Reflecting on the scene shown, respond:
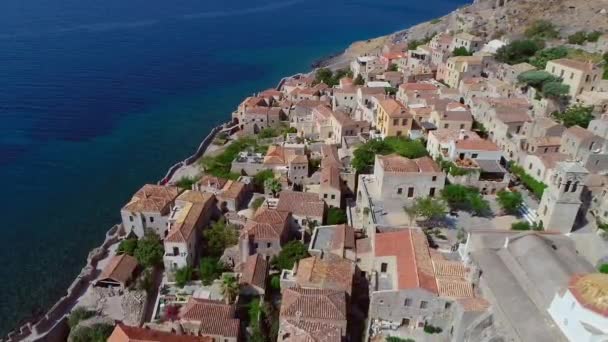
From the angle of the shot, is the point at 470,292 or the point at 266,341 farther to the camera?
the point at 266,341

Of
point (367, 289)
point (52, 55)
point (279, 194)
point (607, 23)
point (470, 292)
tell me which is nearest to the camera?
point (470, 292)

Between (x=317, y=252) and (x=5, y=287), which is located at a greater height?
(x=317, y=252)

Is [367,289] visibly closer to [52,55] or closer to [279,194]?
[279,194]

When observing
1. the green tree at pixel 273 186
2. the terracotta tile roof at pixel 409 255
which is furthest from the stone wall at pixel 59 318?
the terracotta tile roof at pixel 409 255

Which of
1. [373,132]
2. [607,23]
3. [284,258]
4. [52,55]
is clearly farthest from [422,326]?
[52,55]

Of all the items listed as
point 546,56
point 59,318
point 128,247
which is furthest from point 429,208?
point 546,56

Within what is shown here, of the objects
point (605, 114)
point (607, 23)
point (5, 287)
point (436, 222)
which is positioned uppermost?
point (607, 23)
